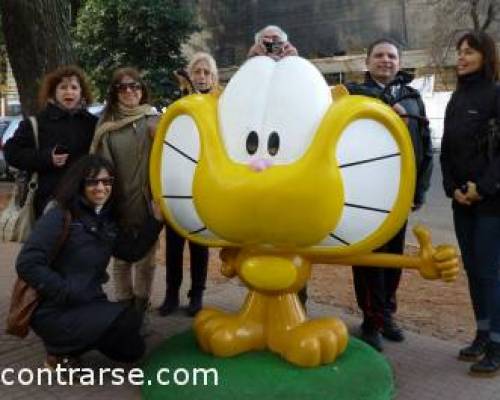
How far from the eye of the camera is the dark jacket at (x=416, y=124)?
147 inches

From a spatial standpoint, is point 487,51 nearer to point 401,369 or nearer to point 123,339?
point 401,369

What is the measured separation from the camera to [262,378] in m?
3.36

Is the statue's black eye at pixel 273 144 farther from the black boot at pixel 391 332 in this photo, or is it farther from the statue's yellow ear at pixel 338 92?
the black boot at pixel 391 332

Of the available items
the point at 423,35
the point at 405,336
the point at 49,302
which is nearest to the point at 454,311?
the point at 405,336

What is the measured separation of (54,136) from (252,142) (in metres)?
1.40

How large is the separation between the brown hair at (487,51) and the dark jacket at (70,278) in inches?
84.3

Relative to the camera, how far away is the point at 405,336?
448cm

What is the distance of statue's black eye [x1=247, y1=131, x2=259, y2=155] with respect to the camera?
10.3ft

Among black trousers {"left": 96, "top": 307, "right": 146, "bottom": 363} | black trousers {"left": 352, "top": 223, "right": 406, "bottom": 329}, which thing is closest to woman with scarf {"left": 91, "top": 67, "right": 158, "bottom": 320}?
black trousers {"left": 96, "top": 307, "right": 146, "bottom": 363}

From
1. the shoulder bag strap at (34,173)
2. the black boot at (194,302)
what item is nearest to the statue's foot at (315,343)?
the black boot at (194,302)

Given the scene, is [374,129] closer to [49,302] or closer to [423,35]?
[49,302]

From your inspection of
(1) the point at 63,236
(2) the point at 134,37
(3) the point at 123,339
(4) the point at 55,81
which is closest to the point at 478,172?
(3) the point at 123,339

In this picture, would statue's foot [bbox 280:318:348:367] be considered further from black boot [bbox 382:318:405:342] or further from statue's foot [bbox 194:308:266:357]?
black boot [bbox 382:318:405:342]

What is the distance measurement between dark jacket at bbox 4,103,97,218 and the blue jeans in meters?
2.19
